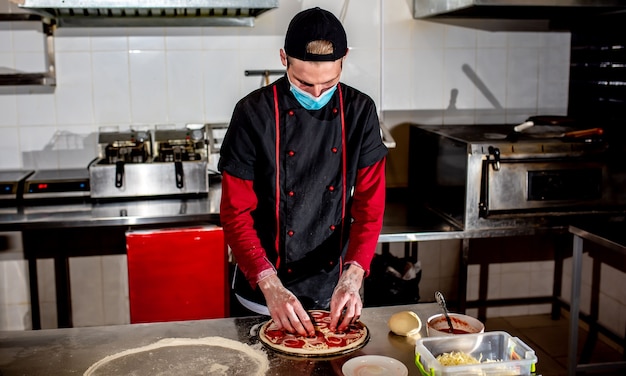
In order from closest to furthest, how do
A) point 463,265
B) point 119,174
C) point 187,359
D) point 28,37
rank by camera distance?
point 187,359 < point 119,174 < point 463,265 < point 28,37

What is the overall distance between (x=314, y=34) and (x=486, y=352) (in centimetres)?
97

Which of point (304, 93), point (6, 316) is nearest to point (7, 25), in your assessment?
point (6, 316)

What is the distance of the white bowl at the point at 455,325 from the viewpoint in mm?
1793

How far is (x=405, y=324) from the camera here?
1.83 metres

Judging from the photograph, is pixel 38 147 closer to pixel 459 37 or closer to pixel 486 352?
pixel 459 37

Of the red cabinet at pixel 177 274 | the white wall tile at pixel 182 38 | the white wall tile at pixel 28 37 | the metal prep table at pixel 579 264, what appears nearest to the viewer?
the red cabinet at pixel 177 274

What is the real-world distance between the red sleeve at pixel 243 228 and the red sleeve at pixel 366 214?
0.28 m

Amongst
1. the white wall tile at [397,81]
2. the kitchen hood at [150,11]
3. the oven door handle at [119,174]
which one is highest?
the kitchen hood at [150,11]

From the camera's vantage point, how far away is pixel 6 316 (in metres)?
3.83

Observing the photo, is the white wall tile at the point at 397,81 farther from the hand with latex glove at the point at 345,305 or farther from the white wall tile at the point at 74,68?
the hand with latex glove at the point at 345,305

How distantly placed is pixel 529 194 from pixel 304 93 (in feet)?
5.56

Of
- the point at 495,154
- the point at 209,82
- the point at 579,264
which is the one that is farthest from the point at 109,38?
A: the point at 579,264

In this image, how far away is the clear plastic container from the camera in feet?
4.83

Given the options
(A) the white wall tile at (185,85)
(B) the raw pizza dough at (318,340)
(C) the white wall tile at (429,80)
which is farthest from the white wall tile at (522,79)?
A: (B) the raw pizza dough at (318,340)
